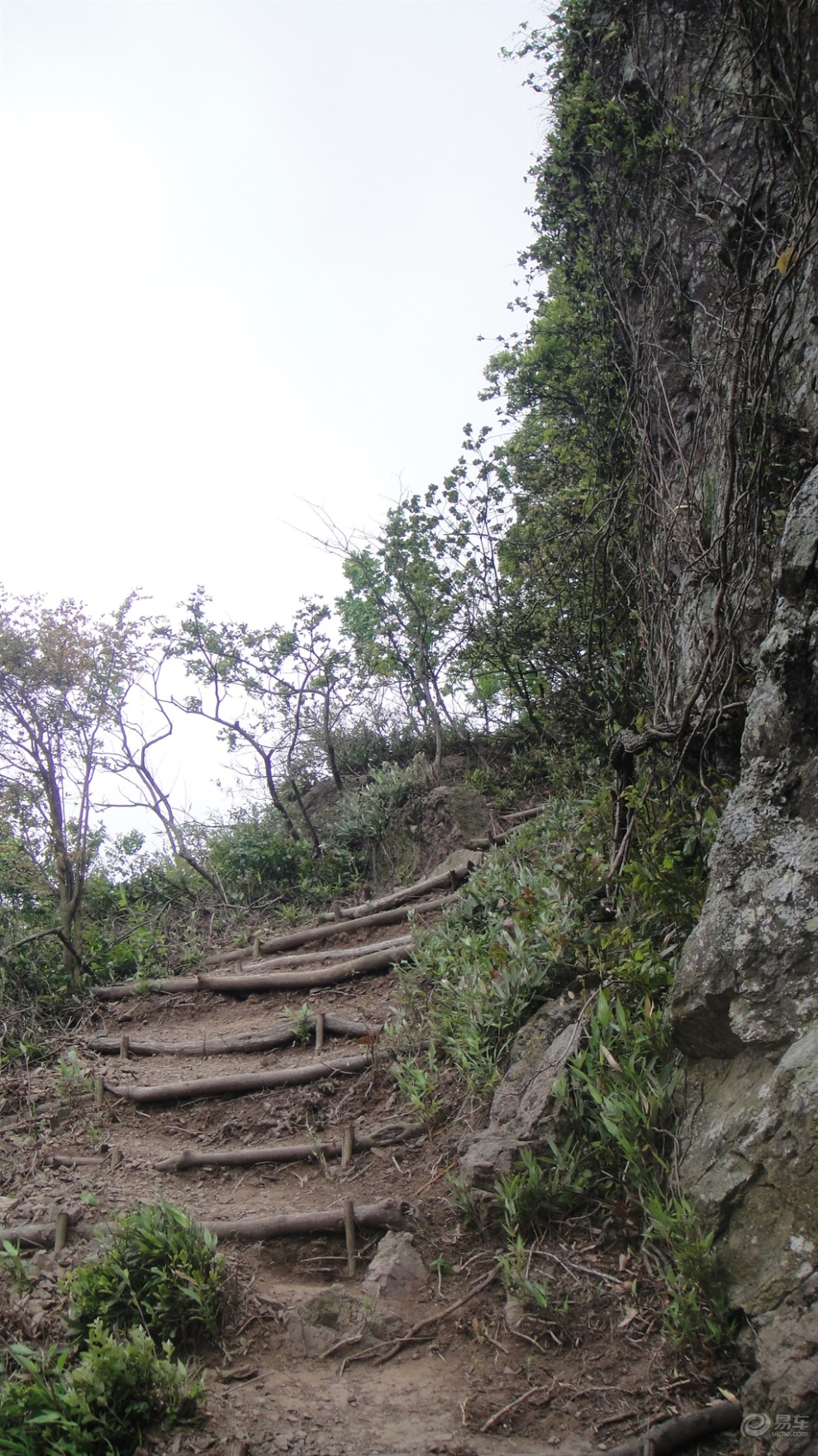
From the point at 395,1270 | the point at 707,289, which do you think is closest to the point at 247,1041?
the point at 395,1270

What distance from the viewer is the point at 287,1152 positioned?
217 inches

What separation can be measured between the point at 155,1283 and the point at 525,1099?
1897mm

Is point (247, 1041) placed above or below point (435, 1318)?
above

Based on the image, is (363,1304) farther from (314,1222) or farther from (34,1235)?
(34,1235)

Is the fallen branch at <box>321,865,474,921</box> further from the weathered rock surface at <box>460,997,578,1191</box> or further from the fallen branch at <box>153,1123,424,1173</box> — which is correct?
the weathered rock surface at <box>460,997,578,1191</box>

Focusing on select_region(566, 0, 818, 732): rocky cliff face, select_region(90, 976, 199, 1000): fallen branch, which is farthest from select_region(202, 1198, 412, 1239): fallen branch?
select_region(90, 976, 199, 1000): fallen branch

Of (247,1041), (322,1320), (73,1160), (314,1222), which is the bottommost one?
(322,1320)

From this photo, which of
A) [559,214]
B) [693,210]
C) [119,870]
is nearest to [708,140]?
[693,210]

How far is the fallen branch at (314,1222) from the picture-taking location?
442 cm

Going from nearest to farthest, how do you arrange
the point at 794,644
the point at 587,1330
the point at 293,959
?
the point at 587,1330, the point at 794,644, the point at 293,959

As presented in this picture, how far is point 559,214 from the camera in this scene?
8.30 metres

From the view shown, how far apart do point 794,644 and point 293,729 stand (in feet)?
33.8

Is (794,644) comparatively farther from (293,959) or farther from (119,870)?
(119,870)

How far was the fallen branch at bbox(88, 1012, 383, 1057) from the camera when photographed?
685 cm
